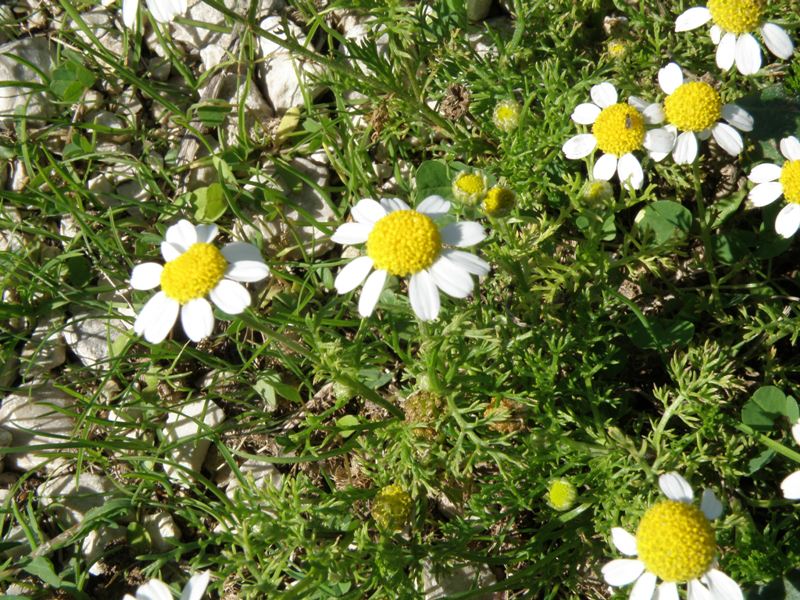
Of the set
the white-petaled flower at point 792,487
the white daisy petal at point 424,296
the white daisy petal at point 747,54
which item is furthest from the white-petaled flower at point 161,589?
the white daisy petal at point 747,54

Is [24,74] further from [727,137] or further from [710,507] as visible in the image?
[710,507]

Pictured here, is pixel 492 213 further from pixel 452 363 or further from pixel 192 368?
pixel 192 368

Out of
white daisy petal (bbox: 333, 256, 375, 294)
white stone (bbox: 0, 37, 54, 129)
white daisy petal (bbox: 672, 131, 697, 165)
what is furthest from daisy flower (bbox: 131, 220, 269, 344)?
white stone (bbox: 0, 37, 54, 129)

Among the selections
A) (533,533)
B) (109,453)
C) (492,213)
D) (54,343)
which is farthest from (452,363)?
(54,343)

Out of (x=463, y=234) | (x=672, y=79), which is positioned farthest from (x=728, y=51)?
(x=463, y=234)

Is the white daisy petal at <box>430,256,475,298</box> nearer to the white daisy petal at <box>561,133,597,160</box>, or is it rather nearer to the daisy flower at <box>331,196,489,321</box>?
the daisy flower at <box>331,196,489,321</box>

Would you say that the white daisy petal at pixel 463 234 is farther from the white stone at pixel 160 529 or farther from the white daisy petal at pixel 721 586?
the white stone at pixel 160 529
